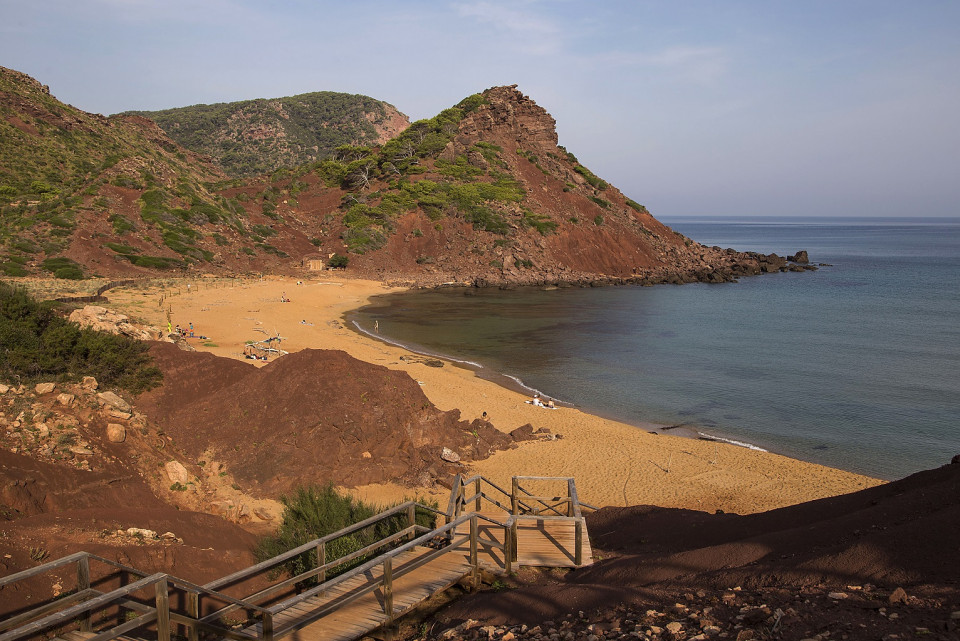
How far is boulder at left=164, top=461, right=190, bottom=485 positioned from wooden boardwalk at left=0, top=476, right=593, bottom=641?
375 cm

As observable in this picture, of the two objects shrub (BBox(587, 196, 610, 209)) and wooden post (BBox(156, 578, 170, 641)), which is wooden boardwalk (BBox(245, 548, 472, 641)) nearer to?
wooden post (BBox(156, 578, 170, 641))

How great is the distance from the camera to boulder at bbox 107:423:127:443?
35.4 feet

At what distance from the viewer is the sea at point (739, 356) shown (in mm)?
20609

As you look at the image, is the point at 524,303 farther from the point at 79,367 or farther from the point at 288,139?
the point at 288,139

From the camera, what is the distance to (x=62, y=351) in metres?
13.6

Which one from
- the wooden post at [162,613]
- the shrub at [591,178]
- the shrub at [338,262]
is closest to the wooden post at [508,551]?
the wooden post at [162,613]

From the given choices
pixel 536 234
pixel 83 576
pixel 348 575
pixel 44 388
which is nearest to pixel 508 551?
pixel 348 575

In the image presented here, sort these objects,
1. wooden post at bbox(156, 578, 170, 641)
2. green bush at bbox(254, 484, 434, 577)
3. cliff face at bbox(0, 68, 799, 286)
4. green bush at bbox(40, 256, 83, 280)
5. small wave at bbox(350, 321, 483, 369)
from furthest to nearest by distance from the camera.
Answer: cliff face at bbox(0, 68, 799, 286) → green bush at bbox(40, 256, 83, 280) → small wave at bbox(350, 321, 483, 369) → green bush at bbox(254, 484, 434, 577) → wooden post at bbox(156, 578, 170, 641)

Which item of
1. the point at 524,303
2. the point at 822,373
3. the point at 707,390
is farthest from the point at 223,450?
the point at 524,303

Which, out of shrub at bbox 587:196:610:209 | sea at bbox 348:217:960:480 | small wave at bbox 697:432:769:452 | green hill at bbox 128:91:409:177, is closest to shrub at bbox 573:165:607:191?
shrub at bbox 587:196:610:209

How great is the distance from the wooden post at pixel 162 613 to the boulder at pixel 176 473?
6.08m

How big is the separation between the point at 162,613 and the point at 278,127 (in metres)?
147

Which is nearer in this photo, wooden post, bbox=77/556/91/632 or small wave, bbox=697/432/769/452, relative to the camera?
wooden post, bbox=77/556/91/632

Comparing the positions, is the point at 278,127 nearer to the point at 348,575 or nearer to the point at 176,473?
the point at 176,473
